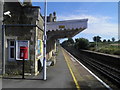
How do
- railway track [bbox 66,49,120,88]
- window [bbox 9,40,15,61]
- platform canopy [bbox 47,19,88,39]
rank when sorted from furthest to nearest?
1. platform canopy [bbox 47,19,88,39]
2. railway track [bbox 66,49,120,88]
3. window [bbox 9,40,15,61]

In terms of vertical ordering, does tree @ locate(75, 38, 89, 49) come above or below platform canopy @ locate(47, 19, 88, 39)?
below

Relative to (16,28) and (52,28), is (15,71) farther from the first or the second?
(52,28)

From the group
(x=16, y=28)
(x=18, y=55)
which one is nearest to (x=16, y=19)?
(x=16, y=28)

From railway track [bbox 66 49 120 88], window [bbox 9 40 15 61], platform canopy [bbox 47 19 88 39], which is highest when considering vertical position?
platform canopy [bbox 47 19 88 39]

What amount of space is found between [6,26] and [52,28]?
5.90 metres

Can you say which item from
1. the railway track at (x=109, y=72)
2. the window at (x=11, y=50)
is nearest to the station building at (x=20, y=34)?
the window at (x=11, y=50)

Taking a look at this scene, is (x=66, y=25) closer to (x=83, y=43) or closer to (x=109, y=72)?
(x=109, y=72)

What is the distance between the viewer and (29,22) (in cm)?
1253

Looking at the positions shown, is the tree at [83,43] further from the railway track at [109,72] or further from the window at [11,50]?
the window at [11,50]

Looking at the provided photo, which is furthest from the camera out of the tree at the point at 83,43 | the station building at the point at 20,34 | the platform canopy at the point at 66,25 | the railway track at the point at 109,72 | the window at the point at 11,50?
the tree at the point at 83,43

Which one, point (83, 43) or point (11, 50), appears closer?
point (11, 50)

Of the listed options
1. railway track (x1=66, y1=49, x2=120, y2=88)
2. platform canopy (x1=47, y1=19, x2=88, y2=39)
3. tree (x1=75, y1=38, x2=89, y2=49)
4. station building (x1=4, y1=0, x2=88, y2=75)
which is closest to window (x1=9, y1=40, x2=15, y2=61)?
station building (x1=4, y1=0, x2=88, y2=75)

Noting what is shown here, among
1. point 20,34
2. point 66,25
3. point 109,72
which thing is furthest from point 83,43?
point 20,34

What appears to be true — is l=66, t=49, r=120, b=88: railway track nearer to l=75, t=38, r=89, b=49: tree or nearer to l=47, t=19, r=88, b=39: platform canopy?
l=47, t=19, r=88, b=39: platform canopy
